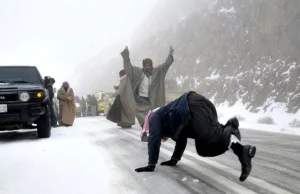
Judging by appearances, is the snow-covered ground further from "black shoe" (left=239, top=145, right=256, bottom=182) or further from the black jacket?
"black shoe" (left=239, top=145, right=256, bottom=182)

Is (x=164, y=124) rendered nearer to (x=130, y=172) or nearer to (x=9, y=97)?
(x=130, y=172)

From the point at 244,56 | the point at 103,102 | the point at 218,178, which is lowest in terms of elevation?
the point at 103,102

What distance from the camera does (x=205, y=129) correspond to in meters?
3.83

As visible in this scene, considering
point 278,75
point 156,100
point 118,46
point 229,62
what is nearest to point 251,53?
point 229,62

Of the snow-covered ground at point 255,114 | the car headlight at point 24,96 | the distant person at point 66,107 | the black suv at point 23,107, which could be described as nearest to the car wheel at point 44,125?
the black suv at point 23,107

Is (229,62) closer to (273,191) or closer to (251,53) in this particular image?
(251,53)

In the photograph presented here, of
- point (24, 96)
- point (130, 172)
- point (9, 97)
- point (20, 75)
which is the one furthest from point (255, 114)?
point (130, 172)

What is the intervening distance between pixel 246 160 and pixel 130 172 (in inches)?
53.9

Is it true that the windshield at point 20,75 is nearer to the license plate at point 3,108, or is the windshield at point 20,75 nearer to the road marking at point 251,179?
the license plate at point 3,108

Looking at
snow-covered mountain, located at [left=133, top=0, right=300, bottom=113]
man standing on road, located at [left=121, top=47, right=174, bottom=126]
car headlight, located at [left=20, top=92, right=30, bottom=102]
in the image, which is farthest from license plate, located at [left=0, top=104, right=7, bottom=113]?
snow-covered mountain, located at [left=133, top=0, right=300, bottom=113]

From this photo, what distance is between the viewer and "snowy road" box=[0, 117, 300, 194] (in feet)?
11.4

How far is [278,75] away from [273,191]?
2867 cm

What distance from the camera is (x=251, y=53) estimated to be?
3534 centimetres

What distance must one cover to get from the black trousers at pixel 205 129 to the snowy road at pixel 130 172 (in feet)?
1.03
